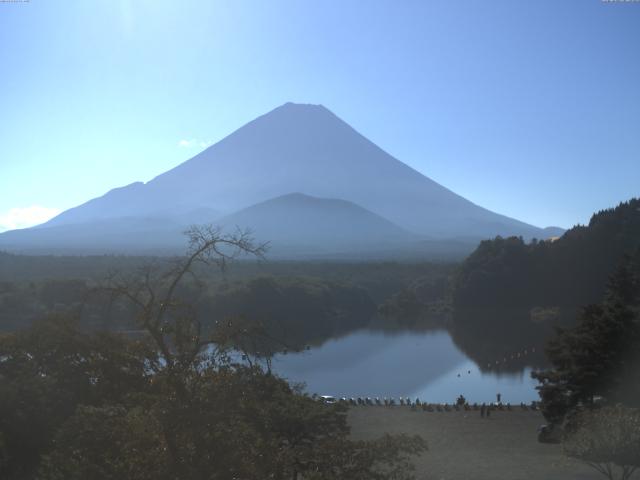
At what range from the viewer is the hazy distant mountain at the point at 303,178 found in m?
138

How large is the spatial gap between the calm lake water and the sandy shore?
14.2 ft

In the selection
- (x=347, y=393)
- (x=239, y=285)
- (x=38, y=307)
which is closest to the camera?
(x=347, y=393)

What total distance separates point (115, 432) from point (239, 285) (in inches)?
1194

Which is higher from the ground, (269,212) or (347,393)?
(269,212)

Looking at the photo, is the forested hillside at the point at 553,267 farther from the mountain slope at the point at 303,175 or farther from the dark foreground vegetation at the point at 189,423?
the mountain slope at the point at 303,175

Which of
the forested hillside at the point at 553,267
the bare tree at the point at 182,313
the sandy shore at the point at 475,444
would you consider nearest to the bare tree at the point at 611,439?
the sandy shore at the point at 475,444

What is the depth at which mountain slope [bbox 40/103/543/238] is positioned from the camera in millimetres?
138875

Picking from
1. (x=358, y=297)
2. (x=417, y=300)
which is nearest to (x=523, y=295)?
(x=417, y=300)

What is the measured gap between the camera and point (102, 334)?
20.2 ft

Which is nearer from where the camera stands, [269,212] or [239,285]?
[239,285]

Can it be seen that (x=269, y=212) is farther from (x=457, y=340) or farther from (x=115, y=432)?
(x=115, y=432)

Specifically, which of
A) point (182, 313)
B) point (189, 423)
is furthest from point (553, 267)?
point (189, 423)

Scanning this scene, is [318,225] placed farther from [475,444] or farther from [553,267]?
[475,444]

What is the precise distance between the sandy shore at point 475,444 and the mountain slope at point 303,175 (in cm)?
12221
